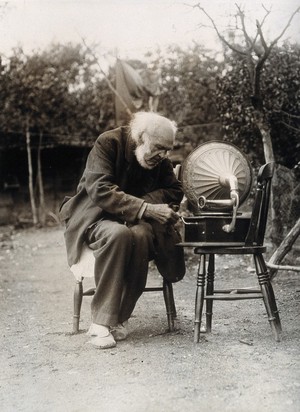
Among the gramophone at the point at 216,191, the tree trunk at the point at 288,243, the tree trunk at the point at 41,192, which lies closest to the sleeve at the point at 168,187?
the gramophone at the point at 216,191

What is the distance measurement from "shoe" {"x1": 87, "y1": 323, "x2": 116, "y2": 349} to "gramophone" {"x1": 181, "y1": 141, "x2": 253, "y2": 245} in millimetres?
774

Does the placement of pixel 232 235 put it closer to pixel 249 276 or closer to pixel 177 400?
pixel 177 400

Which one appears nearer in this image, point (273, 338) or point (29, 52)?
point (273, 338)

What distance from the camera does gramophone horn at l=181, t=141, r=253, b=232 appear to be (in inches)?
144

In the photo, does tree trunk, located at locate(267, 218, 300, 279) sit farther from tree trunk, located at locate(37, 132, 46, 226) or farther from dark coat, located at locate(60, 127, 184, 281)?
tree trunk, located at locate(37, 132, 46, 226)

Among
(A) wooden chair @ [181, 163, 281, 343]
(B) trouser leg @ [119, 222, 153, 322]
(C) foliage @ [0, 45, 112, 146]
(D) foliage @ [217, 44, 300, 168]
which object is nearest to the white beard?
(B) trouser leg @ [119, 222, 153, 322]

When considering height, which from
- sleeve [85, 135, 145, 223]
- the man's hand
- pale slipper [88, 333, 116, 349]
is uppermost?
sleeve [85, 135, 145, 223]

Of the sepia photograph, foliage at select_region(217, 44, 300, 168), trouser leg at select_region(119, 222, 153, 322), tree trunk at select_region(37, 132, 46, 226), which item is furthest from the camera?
tree trunk at select_region(37, 132, 46, 226)

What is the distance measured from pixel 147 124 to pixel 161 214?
62cm

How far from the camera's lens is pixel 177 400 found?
2.52m

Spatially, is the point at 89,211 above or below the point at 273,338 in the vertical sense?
above

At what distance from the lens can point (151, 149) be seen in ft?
11.9

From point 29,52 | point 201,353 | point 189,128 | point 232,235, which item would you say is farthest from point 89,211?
point 29,52

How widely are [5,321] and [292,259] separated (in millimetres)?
3343
